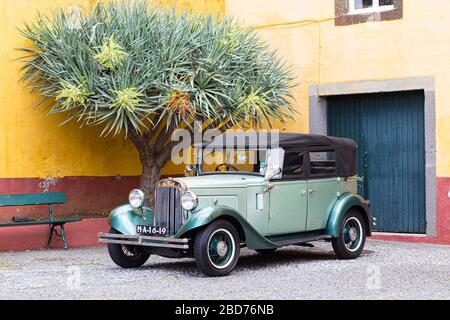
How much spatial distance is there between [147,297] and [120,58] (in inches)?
187

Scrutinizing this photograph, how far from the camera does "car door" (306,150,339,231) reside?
391 inches

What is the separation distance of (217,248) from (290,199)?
1416mm

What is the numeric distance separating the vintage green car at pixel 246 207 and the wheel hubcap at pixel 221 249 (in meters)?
0.01

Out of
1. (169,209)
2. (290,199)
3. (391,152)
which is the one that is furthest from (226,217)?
(391,152)

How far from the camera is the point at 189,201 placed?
8.77 m

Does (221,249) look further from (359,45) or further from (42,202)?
(359,45)

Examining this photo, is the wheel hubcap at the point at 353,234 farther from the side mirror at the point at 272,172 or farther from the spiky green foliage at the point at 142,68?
the spiky green foliage at the point at 142,68

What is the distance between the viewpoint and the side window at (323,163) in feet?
33.0

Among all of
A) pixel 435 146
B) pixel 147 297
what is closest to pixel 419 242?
pixel 435 146

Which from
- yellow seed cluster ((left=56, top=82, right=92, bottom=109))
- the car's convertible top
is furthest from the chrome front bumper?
yellow seed cluster ((left=56, top=82, right=92, bottom=109))

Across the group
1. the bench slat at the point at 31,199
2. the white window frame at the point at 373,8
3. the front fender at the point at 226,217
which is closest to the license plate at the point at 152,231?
the front fender at the point at 226,217

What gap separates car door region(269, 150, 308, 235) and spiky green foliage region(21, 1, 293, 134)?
6.92ft

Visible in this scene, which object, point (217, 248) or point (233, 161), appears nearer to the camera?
point (217, 248)

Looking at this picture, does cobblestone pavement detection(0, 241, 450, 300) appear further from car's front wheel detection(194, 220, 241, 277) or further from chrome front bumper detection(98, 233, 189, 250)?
chrome front bumper detection(98, 233, 189, 250)
